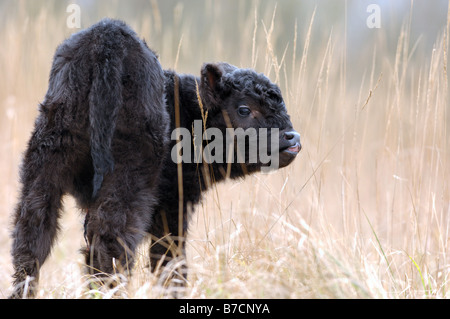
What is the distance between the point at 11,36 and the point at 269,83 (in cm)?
356

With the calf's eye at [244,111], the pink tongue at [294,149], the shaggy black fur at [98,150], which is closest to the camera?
the shaggy black fur at [98,150]

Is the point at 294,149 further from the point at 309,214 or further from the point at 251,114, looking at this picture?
the point at 309,214

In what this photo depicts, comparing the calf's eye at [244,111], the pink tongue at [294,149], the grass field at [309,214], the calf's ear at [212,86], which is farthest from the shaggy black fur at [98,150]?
the pink tongue at [294,149]

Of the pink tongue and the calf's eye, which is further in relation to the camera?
the calf's eye

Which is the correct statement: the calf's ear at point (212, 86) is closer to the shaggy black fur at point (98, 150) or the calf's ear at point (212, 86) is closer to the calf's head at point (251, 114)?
the calf's head at point (251, 114)

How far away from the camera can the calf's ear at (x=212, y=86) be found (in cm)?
370

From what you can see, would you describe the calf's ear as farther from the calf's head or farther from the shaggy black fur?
the shaggy black fur

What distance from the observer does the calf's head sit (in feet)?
11.7

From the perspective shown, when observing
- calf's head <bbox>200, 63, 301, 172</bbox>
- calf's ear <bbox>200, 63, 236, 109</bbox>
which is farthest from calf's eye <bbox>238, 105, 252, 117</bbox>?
calf's ear <bbox>200, 63, 236, 109</bbox>

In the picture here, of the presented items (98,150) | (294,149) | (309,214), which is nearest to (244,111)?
(294,149)

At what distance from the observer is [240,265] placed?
3408 mm

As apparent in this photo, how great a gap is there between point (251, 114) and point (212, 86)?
32 centimetres
